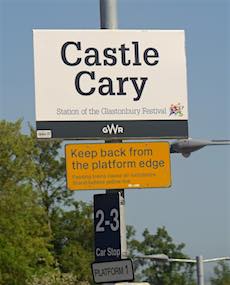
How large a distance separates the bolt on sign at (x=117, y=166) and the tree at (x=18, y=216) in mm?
38954

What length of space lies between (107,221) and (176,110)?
1775 millimetres

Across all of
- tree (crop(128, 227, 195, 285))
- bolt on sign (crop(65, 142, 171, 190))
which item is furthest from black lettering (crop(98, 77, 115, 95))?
tree (crop(128, 227, 195, 285))

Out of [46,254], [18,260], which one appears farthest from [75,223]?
[18,260]

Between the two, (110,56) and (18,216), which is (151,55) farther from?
(18,216)

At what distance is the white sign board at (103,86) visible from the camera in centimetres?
1220

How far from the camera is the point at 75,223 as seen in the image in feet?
215

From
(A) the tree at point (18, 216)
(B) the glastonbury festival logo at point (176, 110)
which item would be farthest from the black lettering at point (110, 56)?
(A) the tree at point (18, 216)

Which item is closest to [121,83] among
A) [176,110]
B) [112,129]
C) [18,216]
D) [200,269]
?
[112,129]

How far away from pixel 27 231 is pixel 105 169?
140 feet

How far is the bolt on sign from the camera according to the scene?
11914 mm

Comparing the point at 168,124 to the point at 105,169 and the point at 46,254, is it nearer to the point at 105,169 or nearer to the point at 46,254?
the point at 105,169

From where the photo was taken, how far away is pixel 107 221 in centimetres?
1177

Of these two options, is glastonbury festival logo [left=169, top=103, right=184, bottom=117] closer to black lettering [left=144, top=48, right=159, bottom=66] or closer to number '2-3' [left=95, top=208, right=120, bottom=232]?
black lettering [left=144, top=48, right=159, bottom=66]

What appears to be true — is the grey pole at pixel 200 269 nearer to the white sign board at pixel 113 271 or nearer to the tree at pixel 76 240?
the white sign board at pixel 113 271
